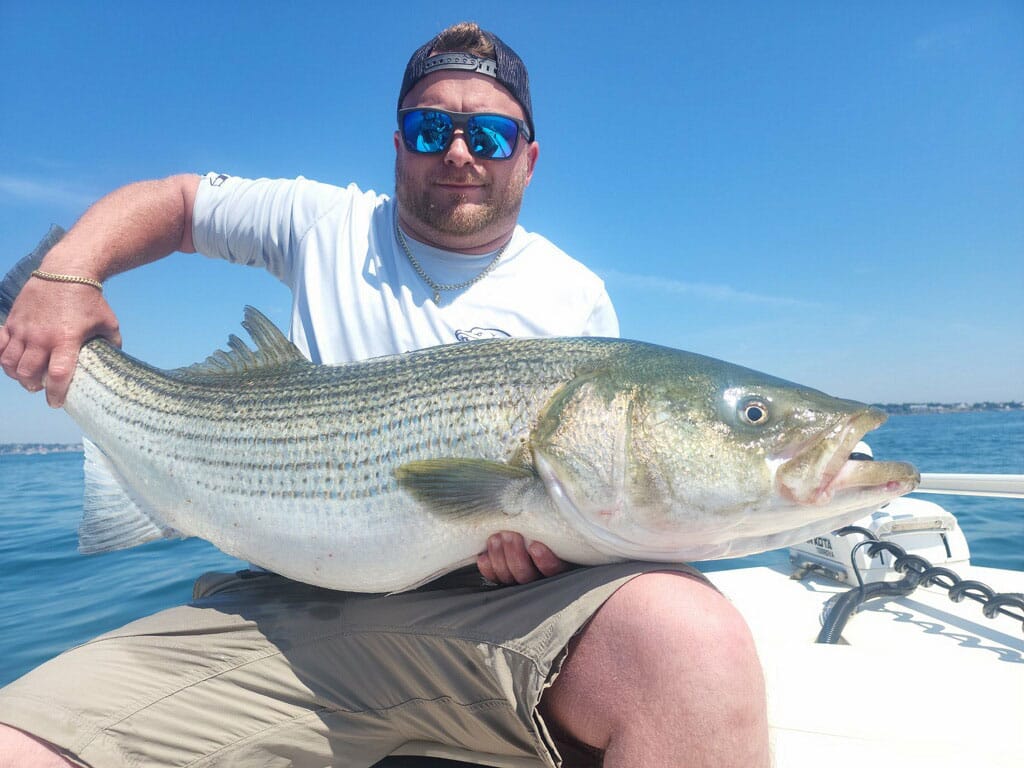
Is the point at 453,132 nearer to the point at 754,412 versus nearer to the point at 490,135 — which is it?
the point at 490,135

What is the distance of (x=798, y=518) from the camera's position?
6.51 ft

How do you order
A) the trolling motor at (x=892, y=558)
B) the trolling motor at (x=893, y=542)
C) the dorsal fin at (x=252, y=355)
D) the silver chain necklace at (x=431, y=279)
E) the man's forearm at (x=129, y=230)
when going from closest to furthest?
1. the dorsal fin at (x=252, y=355)
2. the man's forearm at (x=129, y=230)
3. the silver chain necklace at (x=431, y=279)
4. the trolling motor at (x=892, y=558)
5. the trolling motor at (x=893, y=542)

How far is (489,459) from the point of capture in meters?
2.21

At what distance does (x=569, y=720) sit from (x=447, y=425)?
3.51ft

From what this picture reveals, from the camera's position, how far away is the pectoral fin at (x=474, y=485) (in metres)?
2.13

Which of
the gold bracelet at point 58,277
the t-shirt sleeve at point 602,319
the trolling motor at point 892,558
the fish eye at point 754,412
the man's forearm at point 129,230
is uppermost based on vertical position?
the man's forearm at point 129,230

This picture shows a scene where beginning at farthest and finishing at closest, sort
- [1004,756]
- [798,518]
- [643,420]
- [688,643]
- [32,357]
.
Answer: [32,357]
[1004,756]
[643,420]
[798,518]
[688,643]

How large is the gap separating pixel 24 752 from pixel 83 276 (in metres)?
2.02

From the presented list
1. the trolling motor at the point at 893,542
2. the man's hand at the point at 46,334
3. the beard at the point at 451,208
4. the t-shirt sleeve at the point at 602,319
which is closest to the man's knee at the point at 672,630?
the t-shirt sleeve at the point at 602,319

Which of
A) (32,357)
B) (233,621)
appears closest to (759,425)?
(233,621)

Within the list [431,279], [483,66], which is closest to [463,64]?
[483,66]

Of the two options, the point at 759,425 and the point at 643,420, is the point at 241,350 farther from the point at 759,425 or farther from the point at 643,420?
the point at 759,425

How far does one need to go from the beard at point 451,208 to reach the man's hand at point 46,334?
162 cm

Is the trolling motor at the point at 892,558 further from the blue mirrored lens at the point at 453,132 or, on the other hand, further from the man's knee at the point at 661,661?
the blue mirrored lens at the point at 453,132
